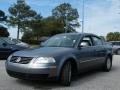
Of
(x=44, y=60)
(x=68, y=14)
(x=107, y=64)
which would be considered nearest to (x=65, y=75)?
(x=44, y=60)

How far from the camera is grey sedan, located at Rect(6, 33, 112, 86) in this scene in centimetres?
649

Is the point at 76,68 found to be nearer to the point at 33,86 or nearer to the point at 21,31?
the point at 33,86

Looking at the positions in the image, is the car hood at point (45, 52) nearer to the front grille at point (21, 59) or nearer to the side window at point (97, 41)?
Result: the front grille at point (21, 59)

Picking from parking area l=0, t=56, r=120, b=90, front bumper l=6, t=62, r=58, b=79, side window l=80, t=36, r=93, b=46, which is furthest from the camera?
side window l=80, t=36, r=93, b=46

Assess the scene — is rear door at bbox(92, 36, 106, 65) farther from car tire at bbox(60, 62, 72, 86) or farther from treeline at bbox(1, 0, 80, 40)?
treeline at bbox(1, 0, 80, 40)

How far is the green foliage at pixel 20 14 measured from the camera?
175 ft

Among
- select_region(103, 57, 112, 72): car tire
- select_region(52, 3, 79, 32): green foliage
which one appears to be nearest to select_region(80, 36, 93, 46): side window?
select_region(103, 57, 112, 72): car tire

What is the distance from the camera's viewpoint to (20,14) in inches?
2116

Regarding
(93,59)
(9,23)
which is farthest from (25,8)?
(93,59)

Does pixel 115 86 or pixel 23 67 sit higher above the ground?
pixel 23 67

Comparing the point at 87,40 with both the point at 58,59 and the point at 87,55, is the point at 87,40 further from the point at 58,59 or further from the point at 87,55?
the point at 58,59

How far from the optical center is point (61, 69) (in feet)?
22.2

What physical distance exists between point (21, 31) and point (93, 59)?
47434mm

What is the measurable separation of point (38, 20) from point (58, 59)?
173 feet
